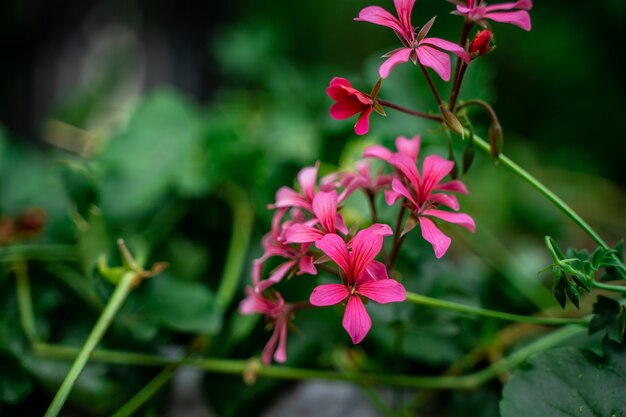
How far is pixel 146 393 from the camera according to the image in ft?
1.53

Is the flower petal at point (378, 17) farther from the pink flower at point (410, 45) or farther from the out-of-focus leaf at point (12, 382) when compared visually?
the out-of-focus leaf at point (12, 382)

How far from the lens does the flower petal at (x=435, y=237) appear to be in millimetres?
291

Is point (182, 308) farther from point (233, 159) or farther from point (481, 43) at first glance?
point (481, 43)

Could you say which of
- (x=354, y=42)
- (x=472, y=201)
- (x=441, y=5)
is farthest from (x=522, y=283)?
(x=354, y=42)

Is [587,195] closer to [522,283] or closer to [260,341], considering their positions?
[522,283]

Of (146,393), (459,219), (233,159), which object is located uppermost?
(459,219)

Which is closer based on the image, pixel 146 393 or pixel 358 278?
pixel 358 278

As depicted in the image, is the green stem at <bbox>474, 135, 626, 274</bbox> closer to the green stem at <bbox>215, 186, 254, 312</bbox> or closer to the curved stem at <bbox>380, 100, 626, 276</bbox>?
the curved stem at <bbox>380, 100, 626, 276</bbox>

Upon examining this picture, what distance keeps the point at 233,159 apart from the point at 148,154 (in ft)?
0.40

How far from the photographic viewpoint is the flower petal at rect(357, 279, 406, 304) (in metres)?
0.29

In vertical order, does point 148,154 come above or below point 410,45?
below

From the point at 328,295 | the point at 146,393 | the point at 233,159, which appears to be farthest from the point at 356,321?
the point at 233,159

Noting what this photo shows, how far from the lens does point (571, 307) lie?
550 millimetres

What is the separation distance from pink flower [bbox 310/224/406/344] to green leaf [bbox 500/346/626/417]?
107 millimetres
